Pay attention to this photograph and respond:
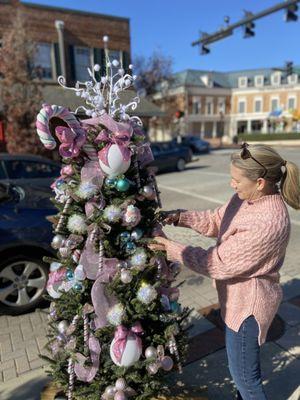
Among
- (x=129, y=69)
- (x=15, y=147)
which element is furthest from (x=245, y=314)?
(x=15, y=147)

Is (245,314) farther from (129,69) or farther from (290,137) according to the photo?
(290,137)

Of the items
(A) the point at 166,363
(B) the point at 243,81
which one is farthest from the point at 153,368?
(B) the point at 243,81

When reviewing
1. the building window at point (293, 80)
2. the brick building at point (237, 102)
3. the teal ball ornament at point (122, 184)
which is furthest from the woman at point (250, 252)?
the building window at point (293, 80)

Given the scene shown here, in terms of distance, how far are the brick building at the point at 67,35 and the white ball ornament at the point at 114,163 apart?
15.6 metres

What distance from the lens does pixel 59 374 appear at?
2.00 meters

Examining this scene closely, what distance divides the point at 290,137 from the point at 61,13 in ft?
86.3

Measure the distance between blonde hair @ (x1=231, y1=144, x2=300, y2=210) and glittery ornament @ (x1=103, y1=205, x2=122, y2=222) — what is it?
0.65 m

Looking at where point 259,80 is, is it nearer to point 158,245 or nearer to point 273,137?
point 273,137

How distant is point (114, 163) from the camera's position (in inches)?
65.9

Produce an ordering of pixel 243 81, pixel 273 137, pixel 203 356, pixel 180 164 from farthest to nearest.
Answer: pixel 243 81 → pixel 273 137 → pixel 180 164 → pixel 203 356

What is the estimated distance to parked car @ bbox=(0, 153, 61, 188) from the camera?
5766 mm

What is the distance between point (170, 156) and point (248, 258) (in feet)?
48.7

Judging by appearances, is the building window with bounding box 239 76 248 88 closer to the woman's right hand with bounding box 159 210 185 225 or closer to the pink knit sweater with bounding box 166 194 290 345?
the woman's right hand with bounding box 159 210 185 225

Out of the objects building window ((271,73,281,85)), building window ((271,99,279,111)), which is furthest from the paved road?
building window ((271,73,281,85))
